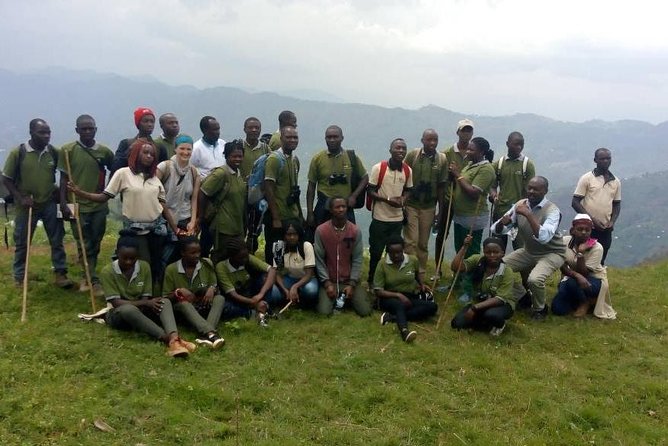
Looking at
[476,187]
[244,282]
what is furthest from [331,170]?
[476,187]

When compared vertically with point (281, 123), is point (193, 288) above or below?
below

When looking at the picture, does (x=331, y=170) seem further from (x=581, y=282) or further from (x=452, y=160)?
(x=581, y=282)

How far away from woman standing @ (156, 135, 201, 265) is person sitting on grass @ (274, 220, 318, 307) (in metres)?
1.62

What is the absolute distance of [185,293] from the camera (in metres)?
7.91

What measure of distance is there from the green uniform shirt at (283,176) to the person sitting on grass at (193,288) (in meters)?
1.79

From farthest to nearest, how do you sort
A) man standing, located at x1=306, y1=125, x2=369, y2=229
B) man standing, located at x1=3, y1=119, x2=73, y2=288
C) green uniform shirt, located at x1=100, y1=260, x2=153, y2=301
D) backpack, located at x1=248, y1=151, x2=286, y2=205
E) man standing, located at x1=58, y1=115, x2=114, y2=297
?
1. man standing, located at x1=306, y1=125, x2=369, y2=229
2. backpack, located at x1=248, y1=151, x2=286, y2=205
3. man standing, located at x1=58, y1=115, x2=114, y2=297
4. man standing, located at x1=3, y1=119, x2=73, y2=288
5. green uniform shirt, located at x1=100, y1=260, x2=153, y2=301

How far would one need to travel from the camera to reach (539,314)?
930cm

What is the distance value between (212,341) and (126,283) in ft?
5.37

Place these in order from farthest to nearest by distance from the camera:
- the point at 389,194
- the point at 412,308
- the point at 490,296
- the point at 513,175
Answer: the point at 513,175
the point at 389,194
the point at 412,308
the point at 490,296

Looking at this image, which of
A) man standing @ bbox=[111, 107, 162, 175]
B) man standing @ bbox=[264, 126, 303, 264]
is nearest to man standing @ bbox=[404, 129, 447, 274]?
man standing @ bbox=[264, 126, 303, 264]

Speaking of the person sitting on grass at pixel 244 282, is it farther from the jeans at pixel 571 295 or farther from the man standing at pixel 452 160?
the jeans at pixel 571 295

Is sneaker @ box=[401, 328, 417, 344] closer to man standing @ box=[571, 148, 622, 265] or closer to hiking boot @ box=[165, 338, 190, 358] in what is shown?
→ hiking boot @ box=[165, 338, 190, 358]

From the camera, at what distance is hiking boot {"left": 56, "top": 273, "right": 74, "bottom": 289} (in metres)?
9.45

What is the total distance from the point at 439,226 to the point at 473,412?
505cm
